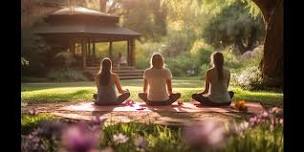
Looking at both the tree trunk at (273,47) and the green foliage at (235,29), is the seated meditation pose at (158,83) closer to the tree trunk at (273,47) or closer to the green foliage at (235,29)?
the tree trunk at (273,47)

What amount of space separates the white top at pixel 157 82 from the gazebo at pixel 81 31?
41.3 ft

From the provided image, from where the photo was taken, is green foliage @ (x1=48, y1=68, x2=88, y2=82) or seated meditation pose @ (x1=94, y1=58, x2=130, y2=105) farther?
green foliage @ (x1=48, y1=68, x2=88, y2=82)

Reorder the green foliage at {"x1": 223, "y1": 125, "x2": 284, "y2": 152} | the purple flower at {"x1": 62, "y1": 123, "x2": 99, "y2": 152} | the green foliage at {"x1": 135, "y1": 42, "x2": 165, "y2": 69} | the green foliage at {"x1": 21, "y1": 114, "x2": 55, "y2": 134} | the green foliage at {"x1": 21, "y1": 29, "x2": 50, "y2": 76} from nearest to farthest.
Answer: the purple flower at {"x1": 62, "y1": 123, "x2": 99, "y2": 152} < the green foliage at {"x1": 223, "y1": 125, "x2": 284, "y2": 152} < the green foliage at {"x1": 21, "y1": 114, "x2": 55, "y2": 134} < the green foliage at {"x1": 21, "y1": 29, "x2": 50, "y2": 76} < the green foliage at {"x1": 135, "y1": 42, "x2": 165, "y2": 69}

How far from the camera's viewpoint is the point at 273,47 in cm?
981

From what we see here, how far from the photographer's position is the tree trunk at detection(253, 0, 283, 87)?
9.59 m

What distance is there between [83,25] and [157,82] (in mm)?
14918

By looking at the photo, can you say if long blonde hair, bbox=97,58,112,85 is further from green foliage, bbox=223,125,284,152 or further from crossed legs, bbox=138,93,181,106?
green foliage, bbox=223,125,284,152

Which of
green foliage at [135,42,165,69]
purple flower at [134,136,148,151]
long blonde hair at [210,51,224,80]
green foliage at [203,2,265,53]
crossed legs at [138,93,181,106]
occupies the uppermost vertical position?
green foliage at [203,2,265,53]

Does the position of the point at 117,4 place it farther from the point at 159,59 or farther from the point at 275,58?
the point at 159,59

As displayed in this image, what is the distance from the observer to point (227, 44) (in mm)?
23875

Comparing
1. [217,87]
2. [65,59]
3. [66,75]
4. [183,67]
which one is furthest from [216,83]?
[183,67]

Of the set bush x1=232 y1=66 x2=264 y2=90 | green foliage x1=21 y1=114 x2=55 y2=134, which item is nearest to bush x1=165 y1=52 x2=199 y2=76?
bush x1=232 y1=66 x2=264 y2=90

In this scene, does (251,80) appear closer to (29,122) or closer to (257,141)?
(29,122)

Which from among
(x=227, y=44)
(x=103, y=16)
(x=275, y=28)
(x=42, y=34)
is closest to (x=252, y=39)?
(x=227, y=44)
